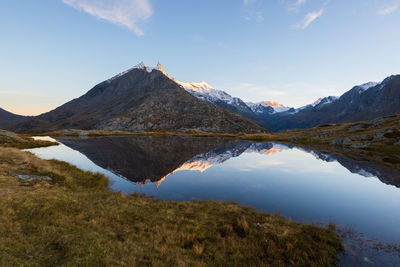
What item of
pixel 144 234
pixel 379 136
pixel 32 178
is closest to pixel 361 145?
pixel 379 136

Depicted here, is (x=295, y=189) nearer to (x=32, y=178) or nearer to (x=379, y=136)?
(x=32, y=178)

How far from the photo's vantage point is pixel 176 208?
1866 centimetres

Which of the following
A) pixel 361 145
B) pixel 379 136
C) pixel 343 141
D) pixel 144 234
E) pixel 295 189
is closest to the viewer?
pixel 144 234

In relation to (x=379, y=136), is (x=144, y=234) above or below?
below

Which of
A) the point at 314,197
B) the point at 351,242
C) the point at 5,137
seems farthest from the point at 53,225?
the point at 5,137

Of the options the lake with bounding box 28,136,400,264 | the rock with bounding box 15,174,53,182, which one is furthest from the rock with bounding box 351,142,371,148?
the rock with bounding box 15,174,53,182

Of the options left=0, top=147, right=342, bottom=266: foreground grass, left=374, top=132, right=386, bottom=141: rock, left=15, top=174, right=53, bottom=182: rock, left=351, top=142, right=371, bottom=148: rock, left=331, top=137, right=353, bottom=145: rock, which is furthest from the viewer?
left=331, top=137, right=353, bottom=145: rock

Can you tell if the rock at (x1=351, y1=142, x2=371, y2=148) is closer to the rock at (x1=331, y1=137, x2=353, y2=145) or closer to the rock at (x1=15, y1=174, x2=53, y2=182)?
the rock at (x1=331, y1=137, x2=353, y2=145)

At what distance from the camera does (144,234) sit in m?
13.2

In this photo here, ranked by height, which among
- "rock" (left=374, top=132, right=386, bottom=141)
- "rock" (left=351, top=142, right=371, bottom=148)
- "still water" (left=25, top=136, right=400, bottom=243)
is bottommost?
"still water" (left=25, top=136, right=400, bottom=243)

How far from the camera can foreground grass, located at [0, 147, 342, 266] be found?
1048 centimetres

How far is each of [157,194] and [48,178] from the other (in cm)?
1468

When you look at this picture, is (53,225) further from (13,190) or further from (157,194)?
(157,194)

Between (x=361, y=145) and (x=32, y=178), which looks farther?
(x=361, y=145)
